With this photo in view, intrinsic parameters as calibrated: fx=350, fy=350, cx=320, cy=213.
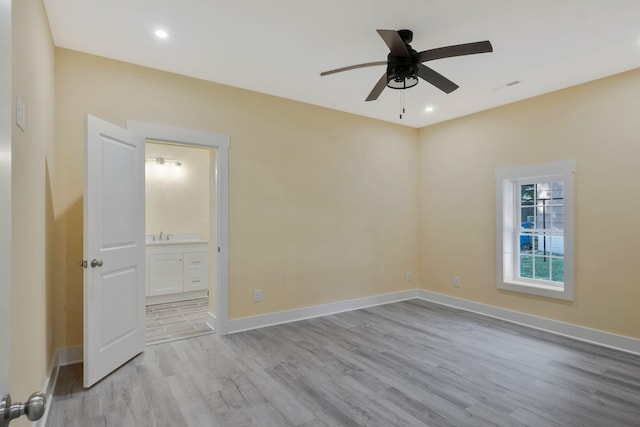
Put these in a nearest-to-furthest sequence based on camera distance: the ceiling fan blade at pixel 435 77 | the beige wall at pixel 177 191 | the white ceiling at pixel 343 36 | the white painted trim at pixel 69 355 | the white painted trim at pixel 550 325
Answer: the white ceiling at pixel 343 36, the ceiling fan blade at pixel 435 77, the white painted trim at pixel 69 355, the white painted trim at pixel 550 325, the beige wall at pixel 177 191

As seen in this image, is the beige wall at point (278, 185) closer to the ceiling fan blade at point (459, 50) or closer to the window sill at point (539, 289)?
the window sill at point (539, 289)

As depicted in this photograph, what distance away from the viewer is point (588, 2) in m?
2.40

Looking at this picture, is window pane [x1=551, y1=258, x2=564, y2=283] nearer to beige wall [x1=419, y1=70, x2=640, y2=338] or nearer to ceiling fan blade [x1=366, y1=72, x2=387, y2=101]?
beige wall [x1=419, y1=70, x2=640, y2=338]

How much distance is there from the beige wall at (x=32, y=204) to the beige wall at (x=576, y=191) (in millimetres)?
4717

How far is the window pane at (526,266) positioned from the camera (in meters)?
4.42

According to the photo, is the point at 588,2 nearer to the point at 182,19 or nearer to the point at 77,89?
the point at 182,19

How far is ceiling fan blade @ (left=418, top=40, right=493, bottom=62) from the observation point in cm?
223

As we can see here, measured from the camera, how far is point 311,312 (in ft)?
14.7

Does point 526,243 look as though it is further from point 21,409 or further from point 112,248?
point 21,409

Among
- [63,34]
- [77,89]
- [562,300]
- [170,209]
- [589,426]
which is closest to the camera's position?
[589,426]

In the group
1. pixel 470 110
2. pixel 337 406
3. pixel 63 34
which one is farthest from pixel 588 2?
pixel 63 34

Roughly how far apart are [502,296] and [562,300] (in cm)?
69

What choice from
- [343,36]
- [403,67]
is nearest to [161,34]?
[343,36]

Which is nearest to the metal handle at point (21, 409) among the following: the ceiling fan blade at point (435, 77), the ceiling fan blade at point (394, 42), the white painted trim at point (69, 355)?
the ceiling fan blade at point (394, 42)
